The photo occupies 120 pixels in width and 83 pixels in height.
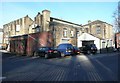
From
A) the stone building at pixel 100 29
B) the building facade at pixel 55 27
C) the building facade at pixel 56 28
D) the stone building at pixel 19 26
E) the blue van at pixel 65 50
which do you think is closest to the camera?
the blue van at pixel 65 50

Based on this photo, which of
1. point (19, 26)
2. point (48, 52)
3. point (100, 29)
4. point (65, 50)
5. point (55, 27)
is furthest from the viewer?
point (100, 29)

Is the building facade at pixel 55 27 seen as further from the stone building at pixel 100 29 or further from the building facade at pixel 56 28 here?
the stone building at pixel 100 29

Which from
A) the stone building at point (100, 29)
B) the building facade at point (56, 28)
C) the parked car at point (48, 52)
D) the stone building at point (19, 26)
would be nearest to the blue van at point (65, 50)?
the parked car at point (48, 52)

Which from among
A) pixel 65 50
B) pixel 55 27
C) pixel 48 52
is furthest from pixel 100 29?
pixel 48 52

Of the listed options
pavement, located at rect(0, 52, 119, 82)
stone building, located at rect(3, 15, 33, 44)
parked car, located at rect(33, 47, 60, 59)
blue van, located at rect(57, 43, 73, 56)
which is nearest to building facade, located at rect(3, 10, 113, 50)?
stone building, located at rect(3, 15, 33, 44)

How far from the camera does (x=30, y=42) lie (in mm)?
29172

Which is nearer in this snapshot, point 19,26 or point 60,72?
point 60,72

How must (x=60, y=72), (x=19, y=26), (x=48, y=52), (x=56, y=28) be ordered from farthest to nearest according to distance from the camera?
1. (x=19, y=26)
2. (x=56, y=28)
3. (x=48, y=52)
4. (x=60, y=72)

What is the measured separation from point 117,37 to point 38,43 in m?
39.9

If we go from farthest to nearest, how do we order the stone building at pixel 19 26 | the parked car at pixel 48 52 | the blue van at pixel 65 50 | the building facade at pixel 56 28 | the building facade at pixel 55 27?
1. the stone building at pixel 19 26
2. the building facade at pixel 56 28
3. the building facade at pixel 55 27
4. the blue van at pixel 65 50
5. the parked car at pixel 48 52

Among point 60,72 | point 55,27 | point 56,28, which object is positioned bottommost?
point 60,72

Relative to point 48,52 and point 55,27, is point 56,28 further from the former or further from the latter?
point 48,52

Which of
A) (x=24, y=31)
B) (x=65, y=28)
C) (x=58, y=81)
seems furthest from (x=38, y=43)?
(x=58, y=81)

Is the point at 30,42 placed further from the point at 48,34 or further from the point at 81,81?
the point at 81,81
